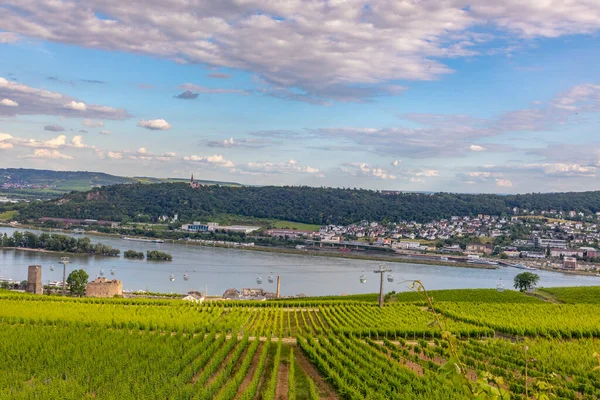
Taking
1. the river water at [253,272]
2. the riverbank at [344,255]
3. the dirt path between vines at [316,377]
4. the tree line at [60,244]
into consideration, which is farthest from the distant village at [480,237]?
the dirt path between vines at [316,377]

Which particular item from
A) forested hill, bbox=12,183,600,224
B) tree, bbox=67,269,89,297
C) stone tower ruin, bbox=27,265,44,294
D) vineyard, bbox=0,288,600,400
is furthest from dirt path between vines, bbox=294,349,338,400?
forested hill, bbox=12,183,600,224

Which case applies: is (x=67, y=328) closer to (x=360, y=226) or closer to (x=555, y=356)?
(x=555, y=356)

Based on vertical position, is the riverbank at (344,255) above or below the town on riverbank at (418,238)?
below

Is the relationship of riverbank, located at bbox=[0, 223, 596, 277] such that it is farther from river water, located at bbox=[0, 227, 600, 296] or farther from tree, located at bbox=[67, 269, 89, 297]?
tree, located at bbox=[67, 269, 89, 297]

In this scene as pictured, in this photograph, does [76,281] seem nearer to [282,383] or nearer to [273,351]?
[273,351]

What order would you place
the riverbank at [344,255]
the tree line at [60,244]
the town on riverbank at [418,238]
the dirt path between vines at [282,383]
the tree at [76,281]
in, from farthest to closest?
1. the town on riverbank at [418,238]
2. the riverbank at [344,255]
3. the tree line at [60,244]
4. the tree at [76,281]
5. the dirt path between vines at [282,383]

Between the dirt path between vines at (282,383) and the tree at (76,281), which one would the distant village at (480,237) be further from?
the dirt path between vines at (282,383)

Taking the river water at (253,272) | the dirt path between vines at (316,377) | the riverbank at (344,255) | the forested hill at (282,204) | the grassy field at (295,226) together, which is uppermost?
the forested hill at (282,204)

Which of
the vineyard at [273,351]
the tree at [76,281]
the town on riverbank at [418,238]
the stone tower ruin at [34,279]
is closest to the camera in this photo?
the vineyard at [273,351]

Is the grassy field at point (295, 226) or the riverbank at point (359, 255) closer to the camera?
the riverbank at point (359, 255)
